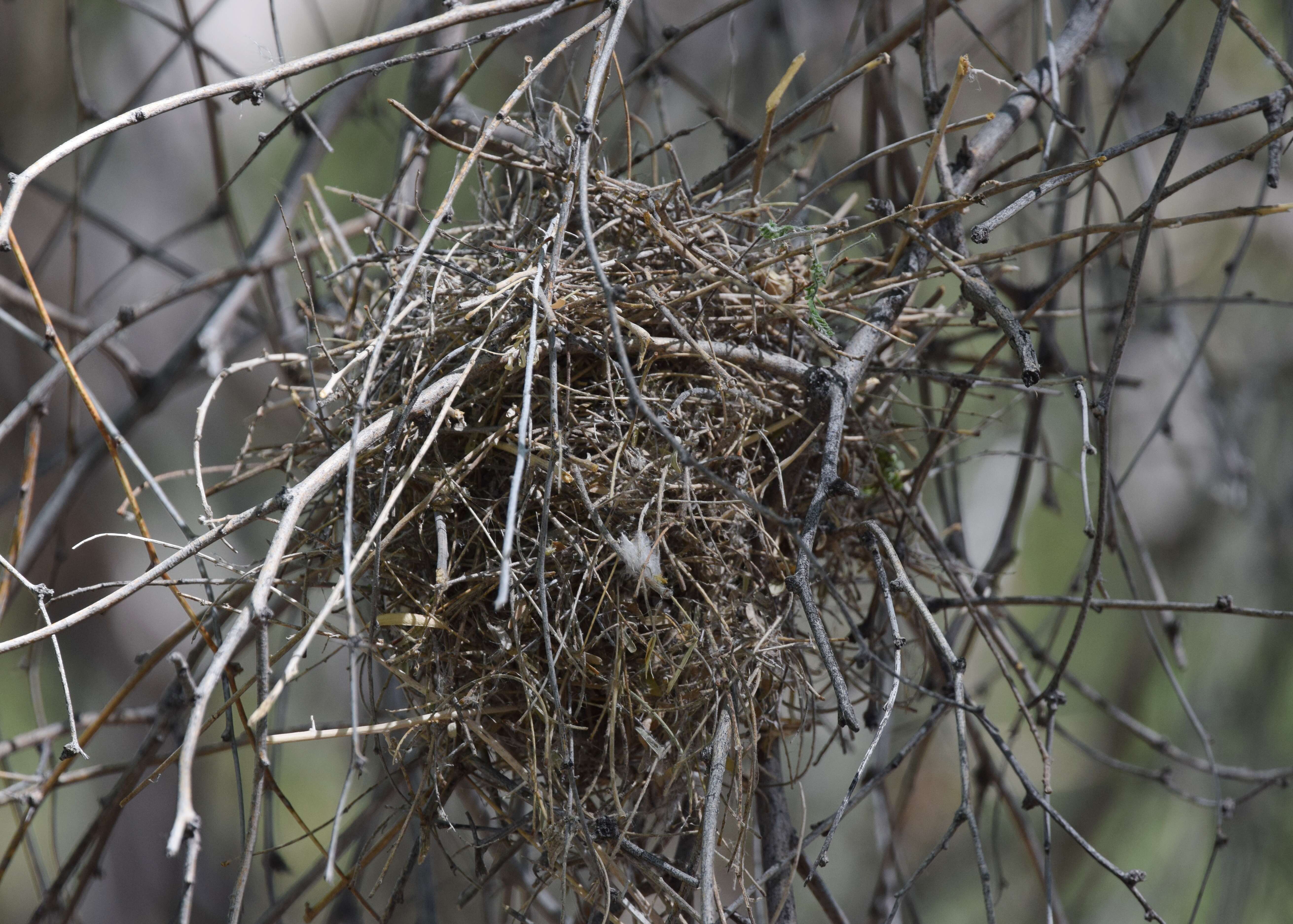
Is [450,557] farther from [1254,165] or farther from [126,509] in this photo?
[1254,165]

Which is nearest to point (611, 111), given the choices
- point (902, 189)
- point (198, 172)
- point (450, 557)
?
point (902, 189)

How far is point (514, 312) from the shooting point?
798mm

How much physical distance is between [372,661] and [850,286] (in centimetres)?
57

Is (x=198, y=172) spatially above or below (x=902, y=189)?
above

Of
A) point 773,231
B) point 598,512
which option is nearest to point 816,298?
point 773,231

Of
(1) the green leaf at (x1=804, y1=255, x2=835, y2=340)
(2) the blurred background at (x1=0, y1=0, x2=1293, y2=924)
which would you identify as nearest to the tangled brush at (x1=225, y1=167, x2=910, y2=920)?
(1) the green leaf at (x1=804, y1=255, x2=835, y2=340)

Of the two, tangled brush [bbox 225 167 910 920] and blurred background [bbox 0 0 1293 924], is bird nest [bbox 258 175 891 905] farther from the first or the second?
blurred background [bbox 0 0 1293 924]

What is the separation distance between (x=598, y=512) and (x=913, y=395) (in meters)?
3.16

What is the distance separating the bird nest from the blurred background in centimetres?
102

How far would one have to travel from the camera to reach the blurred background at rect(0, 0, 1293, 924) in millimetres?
2559

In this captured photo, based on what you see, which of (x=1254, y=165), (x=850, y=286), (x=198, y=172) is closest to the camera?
(x=850, y=286)

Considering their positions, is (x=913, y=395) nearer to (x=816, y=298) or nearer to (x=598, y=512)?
(x=816, y=298)

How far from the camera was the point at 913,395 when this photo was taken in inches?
147

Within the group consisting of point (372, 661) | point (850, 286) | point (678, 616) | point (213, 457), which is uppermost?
point (213, 457)
